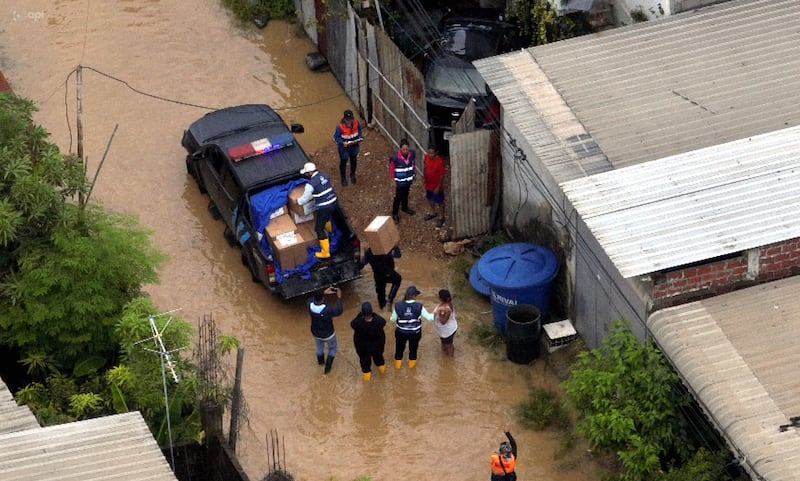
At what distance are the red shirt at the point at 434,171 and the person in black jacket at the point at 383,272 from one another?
126 cm

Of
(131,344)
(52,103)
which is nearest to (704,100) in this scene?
(131,344)

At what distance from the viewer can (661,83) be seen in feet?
55.5

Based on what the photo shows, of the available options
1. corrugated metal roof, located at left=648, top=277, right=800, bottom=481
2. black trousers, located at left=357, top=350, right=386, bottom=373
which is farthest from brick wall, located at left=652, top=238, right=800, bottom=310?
black trousers, located at left=357, top=350, right=386, bottom=373

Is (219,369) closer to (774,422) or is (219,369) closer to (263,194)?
(263,194)

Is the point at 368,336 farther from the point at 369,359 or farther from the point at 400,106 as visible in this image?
the point at 400,106

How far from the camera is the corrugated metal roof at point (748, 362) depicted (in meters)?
12.7

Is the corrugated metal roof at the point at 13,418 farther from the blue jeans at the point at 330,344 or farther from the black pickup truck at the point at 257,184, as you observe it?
the black pickup truck at the point at 257,184

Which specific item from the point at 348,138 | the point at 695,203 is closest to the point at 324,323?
the point at 348,138

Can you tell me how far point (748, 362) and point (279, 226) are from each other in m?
7.09

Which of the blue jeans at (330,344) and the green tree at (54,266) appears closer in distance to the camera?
the green tree at (54,266)

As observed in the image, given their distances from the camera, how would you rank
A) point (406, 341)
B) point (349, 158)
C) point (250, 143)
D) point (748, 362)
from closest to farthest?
point (748, 362) < point (406, 341) < point (250, 143) < point (349, 158)

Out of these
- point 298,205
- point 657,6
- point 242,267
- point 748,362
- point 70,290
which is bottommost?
point 242,267

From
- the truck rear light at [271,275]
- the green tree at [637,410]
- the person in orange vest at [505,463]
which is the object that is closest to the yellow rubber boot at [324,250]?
the truck rear light at [271,275]

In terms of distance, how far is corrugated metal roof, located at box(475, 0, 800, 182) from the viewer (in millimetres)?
16047
